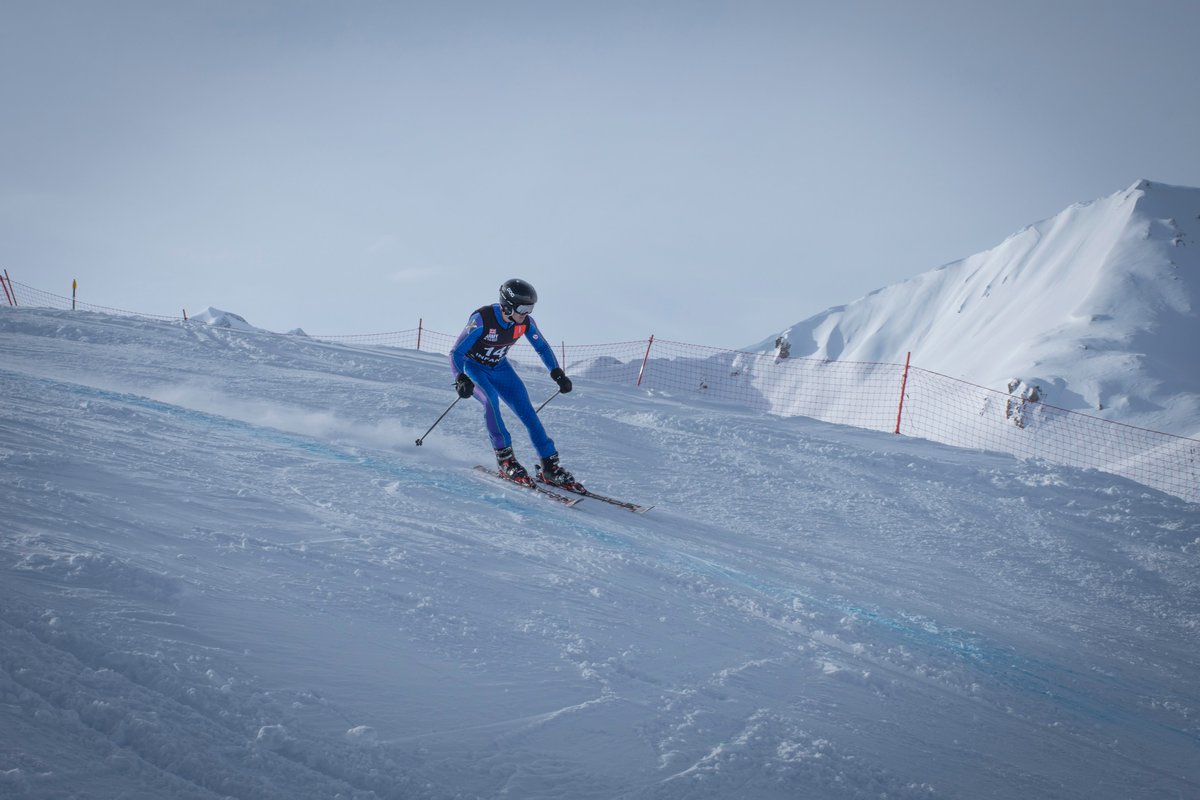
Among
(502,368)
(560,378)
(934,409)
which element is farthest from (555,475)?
(934,409)

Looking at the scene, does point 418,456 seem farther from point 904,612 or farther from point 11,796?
point 11,796

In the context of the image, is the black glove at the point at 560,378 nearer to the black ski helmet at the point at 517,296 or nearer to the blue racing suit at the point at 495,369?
the blue racing suit at the point at 495,369

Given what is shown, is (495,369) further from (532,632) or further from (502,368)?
(532,632)

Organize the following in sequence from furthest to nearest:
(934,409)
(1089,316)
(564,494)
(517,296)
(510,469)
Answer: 1. (1089,316)
2. (934,409)
3. (517,296)
4. (510,469)
5. (564,494)

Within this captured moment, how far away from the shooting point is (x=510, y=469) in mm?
6754

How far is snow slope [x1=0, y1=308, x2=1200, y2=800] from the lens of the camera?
2.02 m

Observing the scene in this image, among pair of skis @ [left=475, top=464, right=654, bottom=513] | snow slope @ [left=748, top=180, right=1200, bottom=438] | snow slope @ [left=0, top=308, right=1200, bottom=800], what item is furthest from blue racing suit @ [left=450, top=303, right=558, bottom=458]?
snow slope @ [left=748, top=180, right=1200, bottom=438]

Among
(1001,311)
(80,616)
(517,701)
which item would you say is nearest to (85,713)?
(80,616)

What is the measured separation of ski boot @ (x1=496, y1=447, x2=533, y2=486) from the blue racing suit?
0.07m

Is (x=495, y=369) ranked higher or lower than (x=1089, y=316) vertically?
lower

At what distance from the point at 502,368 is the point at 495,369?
79mm

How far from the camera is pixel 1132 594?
5555 mm

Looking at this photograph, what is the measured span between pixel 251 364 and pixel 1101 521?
39.5 ft

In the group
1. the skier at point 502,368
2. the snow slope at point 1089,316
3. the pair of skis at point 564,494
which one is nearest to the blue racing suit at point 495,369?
the skier at point 502,368
